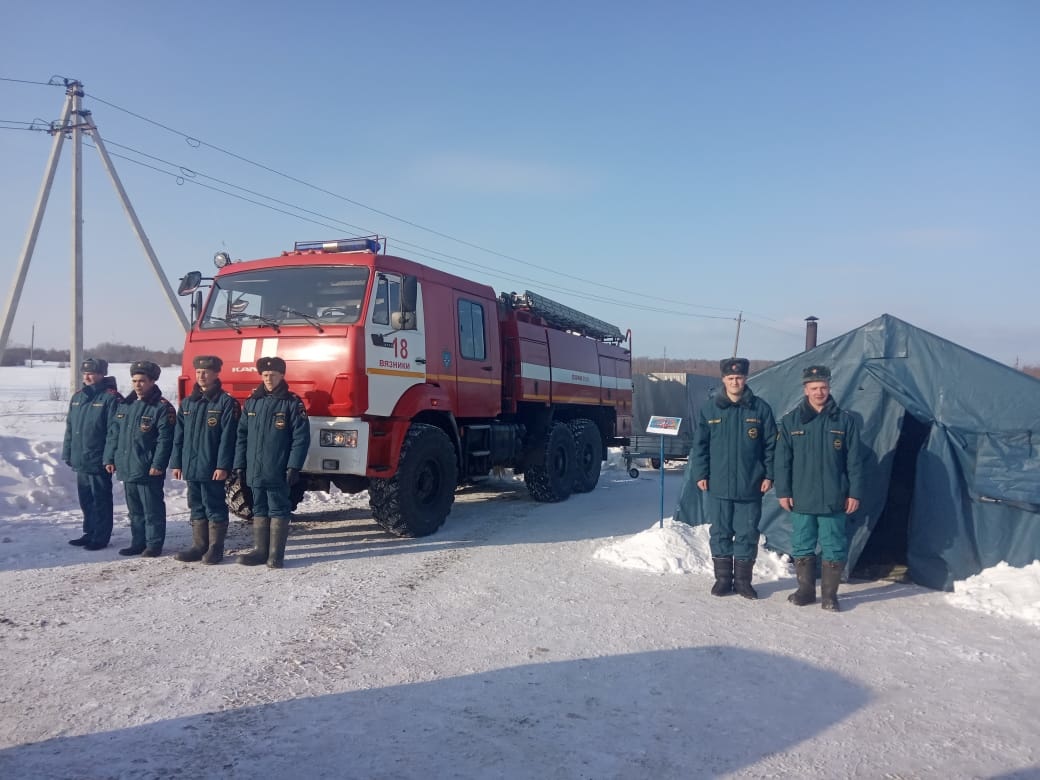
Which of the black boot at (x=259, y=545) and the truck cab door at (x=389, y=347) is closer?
the black boot at (x=259, y=545)

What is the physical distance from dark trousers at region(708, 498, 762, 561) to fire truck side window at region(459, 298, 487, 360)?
415 centimetres

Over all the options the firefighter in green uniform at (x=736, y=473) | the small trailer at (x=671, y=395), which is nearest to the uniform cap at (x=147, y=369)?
the firefighter in green uniform at (x=736, y=473)

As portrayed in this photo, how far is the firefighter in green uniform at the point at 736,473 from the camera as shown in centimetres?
608

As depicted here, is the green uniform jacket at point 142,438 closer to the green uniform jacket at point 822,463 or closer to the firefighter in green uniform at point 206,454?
the firefighter in green uniform at point 206,454

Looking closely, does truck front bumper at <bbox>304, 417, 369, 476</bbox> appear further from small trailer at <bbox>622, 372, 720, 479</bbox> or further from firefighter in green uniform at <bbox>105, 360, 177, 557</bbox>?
small trailer at <bbox>622, 372, 720, 479</bbox>

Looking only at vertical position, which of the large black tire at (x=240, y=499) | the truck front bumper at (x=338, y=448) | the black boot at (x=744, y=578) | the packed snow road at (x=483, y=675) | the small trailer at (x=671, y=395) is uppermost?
the small trailer at (x=671, y=395)

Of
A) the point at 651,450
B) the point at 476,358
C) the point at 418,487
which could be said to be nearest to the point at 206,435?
the point at 418,487

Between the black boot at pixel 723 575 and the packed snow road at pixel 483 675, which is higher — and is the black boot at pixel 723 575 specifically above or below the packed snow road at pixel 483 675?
above

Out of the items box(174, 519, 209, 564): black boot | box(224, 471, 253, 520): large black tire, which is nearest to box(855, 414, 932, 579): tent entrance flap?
box(174, 519, 209, 564): black boot

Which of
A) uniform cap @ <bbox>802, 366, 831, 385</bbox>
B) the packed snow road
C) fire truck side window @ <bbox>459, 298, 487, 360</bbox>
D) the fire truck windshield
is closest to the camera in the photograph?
the packed snow road

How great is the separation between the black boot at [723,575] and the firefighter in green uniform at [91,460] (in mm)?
5883

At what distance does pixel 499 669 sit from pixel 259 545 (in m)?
3.36

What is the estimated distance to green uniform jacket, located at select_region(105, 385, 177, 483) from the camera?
7.11 metres

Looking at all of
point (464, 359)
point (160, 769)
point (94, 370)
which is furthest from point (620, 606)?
point (94, 370)
